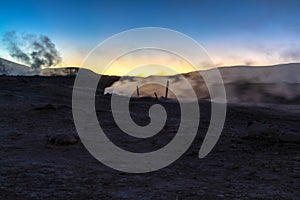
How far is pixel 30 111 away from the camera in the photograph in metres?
12.7

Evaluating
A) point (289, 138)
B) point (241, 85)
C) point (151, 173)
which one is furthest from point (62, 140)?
point (241, 85)

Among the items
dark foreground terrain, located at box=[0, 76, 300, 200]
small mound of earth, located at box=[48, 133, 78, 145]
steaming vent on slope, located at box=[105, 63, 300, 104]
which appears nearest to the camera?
dark foreground terrain, located at box=[0, 76, 300, 200]

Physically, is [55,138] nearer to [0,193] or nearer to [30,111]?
[0,193]

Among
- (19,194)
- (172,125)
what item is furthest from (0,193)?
(172,125)

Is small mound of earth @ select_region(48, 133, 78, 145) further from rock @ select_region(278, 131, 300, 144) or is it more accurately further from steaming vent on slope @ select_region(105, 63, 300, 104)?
steaming vent on slope @ select_region(105, 63, 300, 104)

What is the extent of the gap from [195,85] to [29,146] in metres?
24.2

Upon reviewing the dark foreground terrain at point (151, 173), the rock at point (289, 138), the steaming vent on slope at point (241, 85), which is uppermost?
the steaming vent on slope at point (241, 85)

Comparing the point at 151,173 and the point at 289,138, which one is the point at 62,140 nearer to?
the point at 151,173

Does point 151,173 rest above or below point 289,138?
below

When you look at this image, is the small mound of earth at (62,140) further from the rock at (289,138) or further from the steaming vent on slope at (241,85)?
the steaming vent on slope at (241,85)

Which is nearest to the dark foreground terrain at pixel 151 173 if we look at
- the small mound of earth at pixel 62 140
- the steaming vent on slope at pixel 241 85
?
the small mound of earth at pixel 62 140

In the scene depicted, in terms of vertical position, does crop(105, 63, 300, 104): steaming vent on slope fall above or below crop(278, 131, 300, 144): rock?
above

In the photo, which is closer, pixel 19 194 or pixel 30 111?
pixel 19 194

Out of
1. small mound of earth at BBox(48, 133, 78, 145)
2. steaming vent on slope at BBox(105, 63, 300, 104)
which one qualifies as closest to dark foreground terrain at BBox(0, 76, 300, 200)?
small mound of earth at BBox(48, 133, 78, 145)
